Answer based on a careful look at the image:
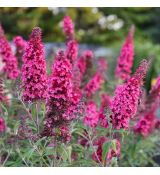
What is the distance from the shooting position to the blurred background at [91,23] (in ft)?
51.1

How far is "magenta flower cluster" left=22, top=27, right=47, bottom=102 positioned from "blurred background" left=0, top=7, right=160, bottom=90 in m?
12.2

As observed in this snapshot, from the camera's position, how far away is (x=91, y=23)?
16.9m

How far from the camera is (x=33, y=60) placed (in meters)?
3.09

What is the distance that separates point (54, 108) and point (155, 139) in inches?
81.6

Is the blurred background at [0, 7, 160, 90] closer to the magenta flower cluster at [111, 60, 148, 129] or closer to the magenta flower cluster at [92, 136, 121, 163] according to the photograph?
the magenta flower cluster at [92, 136, 121, 163]

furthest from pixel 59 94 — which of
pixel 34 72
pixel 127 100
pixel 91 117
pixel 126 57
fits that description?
pixel 126 57

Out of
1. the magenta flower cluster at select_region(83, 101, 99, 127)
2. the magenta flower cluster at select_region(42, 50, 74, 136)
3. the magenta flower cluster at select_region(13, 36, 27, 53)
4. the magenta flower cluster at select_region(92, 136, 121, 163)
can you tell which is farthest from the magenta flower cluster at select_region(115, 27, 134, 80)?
the magenta flower cluster at select_region(42, 50, 74, 136)

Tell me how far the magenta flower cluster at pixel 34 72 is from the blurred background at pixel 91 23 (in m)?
12.2

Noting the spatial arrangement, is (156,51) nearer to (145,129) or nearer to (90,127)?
(145,129)

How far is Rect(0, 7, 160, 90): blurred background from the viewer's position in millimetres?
15586

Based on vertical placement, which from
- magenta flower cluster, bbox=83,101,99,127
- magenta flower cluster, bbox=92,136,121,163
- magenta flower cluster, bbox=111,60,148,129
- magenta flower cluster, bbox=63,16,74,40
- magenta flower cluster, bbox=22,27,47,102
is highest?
magenta flower cluster, bbox=63,16,74,40

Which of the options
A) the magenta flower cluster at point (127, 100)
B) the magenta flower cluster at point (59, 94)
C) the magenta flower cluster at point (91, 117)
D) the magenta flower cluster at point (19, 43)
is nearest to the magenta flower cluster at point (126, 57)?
the magenta flower cluster at point (19, 43)

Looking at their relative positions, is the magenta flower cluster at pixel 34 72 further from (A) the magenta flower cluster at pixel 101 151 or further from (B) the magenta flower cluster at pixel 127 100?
(A) the magenta flower cluster at pixel 101 151

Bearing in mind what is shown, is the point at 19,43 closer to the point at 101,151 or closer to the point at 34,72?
the point at 101,151
